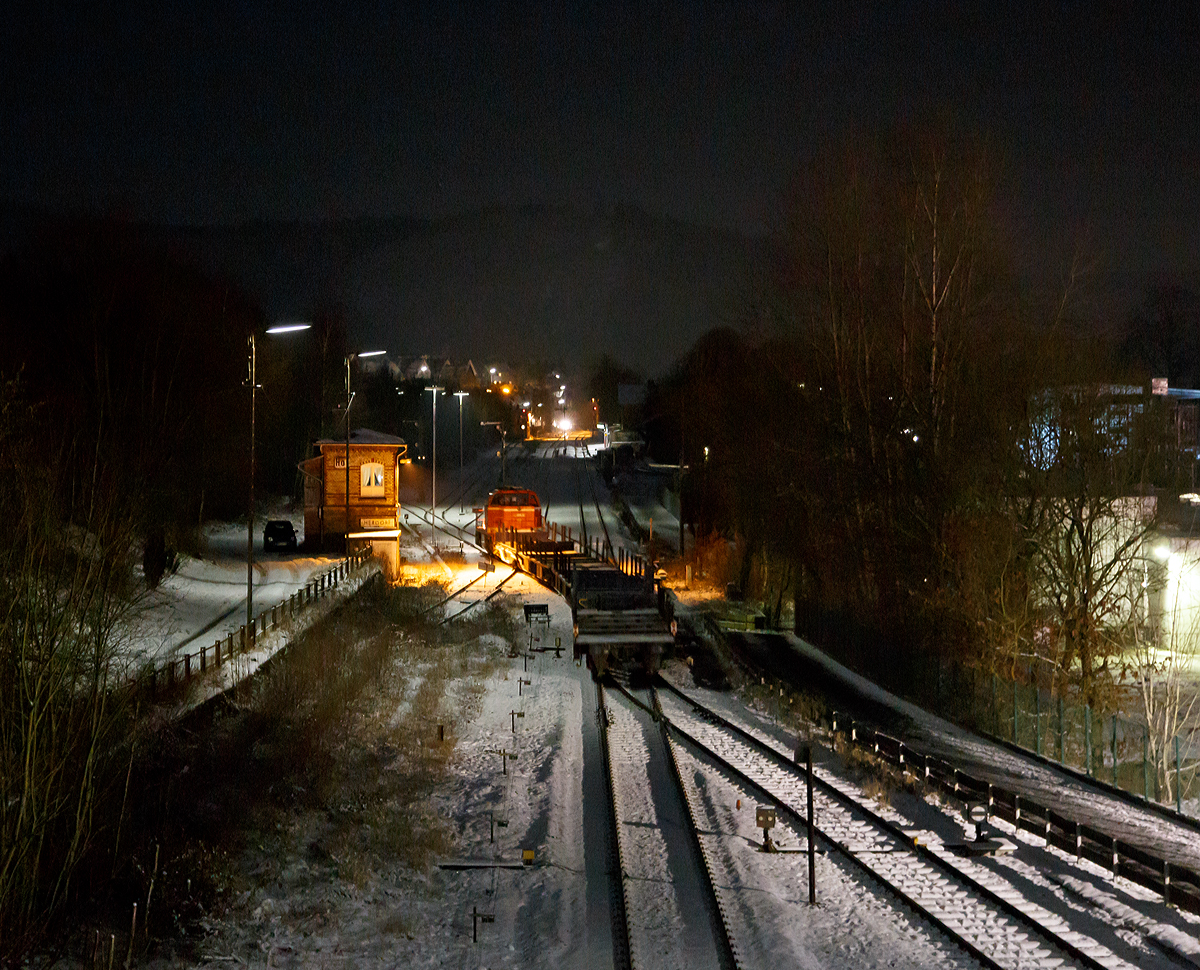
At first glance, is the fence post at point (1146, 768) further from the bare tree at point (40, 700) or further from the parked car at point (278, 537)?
the parked car at point (278, 537)

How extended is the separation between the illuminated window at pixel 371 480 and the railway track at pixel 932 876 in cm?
2355

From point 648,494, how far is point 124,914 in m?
51.5

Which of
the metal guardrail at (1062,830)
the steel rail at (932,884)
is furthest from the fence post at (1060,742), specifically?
the steel rail at (932,884)

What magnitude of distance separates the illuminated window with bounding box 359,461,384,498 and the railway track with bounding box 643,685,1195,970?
23550 mm

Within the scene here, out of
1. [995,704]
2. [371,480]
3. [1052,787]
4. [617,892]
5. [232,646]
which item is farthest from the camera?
[371,480]

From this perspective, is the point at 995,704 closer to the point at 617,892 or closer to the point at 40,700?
the point at 617,892

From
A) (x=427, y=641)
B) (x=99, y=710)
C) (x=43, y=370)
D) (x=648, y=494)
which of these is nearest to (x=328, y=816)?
(x=99, y=710)

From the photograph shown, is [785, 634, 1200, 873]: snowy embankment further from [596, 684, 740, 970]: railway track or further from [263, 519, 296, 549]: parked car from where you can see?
[263, 519, 296, 549]: parked car

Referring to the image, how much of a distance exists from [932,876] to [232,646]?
12.0m

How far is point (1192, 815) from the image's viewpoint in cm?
1195

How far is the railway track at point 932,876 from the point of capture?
25.3 ft

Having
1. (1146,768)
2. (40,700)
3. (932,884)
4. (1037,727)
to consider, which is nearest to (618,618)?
(1037,727)

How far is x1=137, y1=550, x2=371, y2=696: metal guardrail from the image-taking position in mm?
13266

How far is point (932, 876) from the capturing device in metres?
9.23
